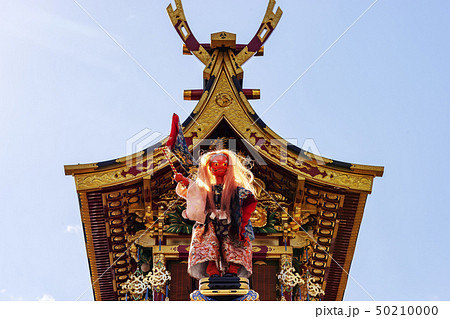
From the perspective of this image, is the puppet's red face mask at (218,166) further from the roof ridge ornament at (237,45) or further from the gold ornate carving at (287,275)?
the roof ridge ornament at (237,45)

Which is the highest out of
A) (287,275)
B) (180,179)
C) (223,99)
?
(223,99)

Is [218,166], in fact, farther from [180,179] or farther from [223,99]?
[223,99]

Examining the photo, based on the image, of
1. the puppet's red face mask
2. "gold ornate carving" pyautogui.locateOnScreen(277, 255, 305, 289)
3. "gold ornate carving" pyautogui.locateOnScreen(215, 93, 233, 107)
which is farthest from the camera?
"gold ornate carving" pyautogui.locateOnScreen(215, 93, 233, 107)

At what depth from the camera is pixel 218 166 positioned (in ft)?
25.7

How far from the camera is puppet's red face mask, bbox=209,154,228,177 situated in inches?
309

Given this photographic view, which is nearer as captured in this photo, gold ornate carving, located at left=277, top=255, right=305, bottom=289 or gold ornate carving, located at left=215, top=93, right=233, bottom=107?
gold ornate carving, located at left=277, top=255, right=305, bottom=289

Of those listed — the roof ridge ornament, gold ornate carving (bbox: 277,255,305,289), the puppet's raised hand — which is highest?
the roof ridge ornament

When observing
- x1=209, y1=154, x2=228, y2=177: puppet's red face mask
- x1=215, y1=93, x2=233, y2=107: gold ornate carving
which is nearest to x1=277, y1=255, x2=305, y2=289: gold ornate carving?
x1=215, y1=93, x2=233, y2=107: gold ornate carving

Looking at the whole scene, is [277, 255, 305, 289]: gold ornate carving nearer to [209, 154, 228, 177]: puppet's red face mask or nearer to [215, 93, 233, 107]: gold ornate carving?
[215, 93, 233, 107]: gold ornate carving

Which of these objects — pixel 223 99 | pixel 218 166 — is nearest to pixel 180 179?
pixel 218 166

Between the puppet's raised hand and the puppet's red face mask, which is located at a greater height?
the puppet's red face mask

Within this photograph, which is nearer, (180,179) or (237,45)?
(180,179)

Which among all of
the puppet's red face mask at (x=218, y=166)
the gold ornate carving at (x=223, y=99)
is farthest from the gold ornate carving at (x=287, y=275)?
the puppet's red face mask at (x=218, y=166)
